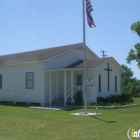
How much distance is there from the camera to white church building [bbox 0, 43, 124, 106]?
2244cm

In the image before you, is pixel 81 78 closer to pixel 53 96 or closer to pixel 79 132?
pixel 53 96

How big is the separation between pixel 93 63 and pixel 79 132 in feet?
44.2

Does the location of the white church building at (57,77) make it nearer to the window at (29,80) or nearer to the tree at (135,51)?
the window at (29,80)

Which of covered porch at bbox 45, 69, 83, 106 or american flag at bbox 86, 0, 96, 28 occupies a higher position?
american flag at bbox 86, 0, 96, 28

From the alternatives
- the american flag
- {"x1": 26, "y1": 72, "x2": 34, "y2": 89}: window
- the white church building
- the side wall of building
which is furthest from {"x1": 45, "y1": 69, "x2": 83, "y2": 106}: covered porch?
the american flag

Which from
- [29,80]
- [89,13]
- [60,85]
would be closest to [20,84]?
[29,80]

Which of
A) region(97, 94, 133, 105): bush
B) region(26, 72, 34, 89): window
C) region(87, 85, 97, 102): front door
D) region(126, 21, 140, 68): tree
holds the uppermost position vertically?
region(126, 21, 140, 68): tree

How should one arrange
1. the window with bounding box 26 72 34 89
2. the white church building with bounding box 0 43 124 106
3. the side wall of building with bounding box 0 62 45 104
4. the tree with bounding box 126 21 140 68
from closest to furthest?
1. the white church building with bounding box 0 43 124 106
2. the side wall of building with bounding box 0 62 45 104
3. the window with bounding box 26 72 34 89
4. the tree with bounding box 126 21 140 68

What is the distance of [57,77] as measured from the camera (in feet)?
79.0

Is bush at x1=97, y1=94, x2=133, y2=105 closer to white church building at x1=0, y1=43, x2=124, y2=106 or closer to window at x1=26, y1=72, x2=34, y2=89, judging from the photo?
white church building at x1=0, y1=43, x2=124, y2=106

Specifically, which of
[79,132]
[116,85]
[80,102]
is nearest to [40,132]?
[79,132]

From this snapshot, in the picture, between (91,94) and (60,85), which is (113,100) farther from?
(60,85)

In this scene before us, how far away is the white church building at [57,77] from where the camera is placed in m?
22.4

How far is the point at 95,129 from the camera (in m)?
10.4
